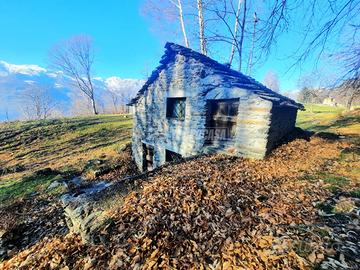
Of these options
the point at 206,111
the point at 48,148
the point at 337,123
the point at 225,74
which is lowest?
the point at 48,148

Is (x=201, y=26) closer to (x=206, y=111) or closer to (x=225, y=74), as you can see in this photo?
(x=225, y=74)

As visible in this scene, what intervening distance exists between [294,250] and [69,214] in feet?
14.8

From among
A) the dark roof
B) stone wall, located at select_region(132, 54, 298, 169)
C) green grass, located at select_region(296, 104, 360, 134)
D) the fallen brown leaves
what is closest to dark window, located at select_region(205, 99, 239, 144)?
stone wall, located at select_region(132, 54, 298, 169)

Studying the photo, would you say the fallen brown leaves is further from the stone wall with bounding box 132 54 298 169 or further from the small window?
the small window

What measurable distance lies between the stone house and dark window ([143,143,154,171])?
189 millimetres

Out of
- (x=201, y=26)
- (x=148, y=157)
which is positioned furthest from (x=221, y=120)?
(x=201, y=26)

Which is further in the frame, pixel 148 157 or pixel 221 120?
pixel 148 157

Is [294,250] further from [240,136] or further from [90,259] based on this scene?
[240,136]

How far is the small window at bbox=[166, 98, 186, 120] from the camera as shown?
951 centimetres

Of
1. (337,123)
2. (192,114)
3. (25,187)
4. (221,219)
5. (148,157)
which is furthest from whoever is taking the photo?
(337,123)

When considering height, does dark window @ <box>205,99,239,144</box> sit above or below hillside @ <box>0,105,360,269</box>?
above

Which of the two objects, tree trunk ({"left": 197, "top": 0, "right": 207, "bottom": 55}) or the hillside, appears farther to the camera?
tree trunk ({"left": 197, "top": 0, "right": 207, "bottom": 55})

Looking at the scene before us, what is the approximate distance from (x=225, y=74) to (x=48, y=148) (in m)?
16.0

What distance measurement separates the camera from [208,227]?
3449 mm
